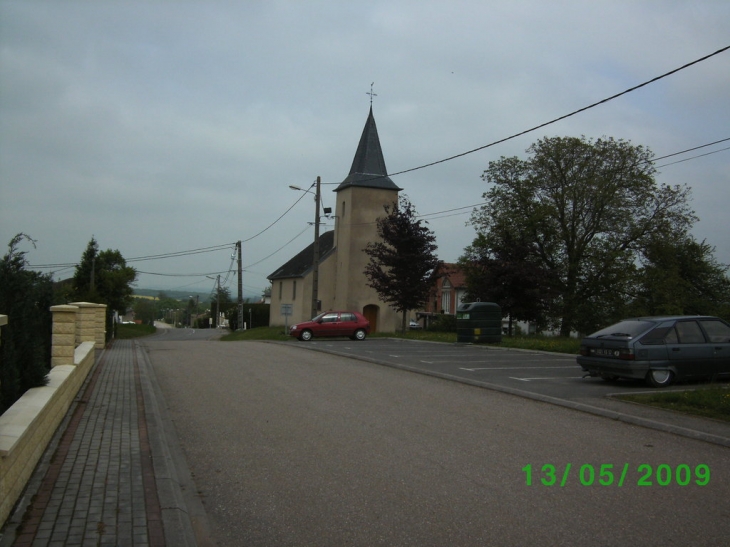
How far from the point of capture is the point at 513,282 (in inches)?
1334

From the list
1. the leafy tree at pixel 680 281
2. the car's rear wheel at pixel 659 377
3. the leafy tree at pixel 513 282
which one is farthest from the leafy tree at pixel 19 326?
the leafy tree at pixel 680 281

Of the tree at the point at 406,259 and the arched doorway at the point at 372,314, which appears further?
the arched doorway at the point at 372,314

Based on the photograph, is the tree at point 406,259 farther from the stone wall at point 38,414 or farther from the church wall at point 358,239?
the stone wall at point 38,414

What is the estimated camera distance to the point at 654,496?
19.8 feet

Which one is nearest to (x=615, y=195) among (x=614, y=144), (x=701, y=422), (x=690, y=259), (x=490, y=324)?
(x=614, y=144)

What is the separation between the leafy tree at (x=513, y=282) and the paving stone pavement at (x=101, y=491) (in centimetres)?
2583

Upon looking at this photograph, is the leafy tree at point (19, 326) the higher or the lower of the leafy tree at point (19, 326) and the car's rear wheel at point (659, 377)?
the higher

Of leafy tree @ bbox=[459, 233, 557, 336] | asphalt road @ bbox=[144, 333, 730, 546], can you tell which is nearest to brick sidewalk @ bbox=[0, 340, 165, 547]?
asphalt road @ bbox=[144, 333, 730, 546]

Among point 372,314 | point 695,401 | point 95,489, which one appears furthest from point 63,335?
point 372,314

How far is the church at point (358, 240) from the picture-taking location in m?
48.0

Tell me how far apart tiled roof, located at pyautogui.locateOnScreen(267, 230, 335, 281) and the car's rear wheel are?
130 ft

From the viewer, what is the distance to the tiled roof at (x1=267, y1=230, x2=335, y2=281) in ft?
175

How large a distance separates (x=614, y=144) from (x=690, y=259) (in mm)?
9123

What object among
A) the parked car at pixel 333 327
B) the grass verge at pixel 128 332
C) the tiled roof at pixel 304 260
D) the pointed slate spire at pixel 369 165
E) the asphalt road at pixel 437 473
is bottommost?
the grass verge at pixel 128 332
